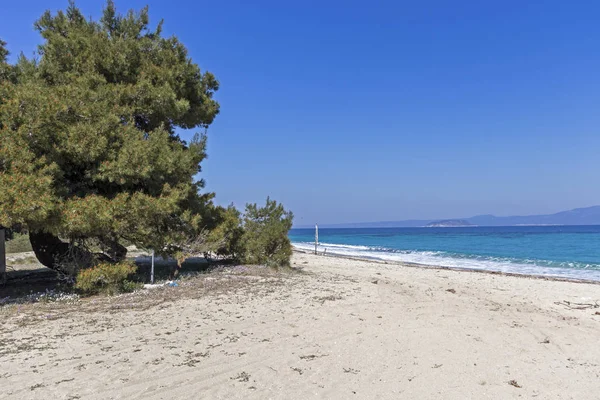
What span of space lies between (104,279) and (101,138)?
3.13 metres

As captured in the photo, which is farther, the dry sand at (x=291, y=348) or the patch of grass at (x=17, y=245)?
the patch of grass at (x=17, y=245)

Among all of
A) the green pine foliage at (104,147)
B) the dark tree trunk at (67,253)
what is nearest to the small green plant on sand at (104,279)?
the green pine foliage at (104,147)

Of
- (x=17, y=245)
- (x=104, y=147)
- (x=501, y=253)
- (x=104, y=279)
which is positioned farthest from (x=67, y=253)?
(x=501, y=253)

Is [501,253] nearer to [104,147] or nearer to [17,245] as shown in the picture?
[104,147]

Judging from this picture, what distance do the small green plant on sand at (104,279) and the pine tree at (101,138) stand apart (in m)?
0.82

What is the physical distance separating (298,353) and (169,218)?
699 cm

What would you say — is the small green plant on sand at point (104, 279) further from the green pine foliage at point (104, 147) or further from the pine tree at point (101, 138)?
the pine tree at point (101, 138)

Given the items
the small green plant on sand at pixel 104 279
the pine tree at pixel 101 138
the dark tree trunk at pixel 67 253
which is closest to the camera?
the pine tree at pixel 101 138

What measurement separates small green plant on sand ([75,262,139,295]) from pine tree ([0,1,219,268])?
2.71 ft

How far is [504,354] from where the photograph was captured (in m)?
5.75

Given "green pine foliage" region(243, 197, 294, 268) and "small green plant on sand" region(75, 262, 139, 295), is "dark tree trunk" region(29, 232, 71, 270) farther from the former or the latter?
"green pine foliage" region(243, 197, 294, 268)

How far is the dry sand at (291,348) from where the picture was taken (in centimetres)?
439

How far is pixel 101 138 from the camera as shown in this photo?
30.2 ft

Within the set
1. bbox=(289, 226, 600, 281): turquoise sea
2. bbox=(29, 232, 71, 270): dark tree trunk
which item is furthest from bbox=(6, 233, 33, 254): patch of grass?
bbox=(289, 226, 600, 281): turquoise sea
